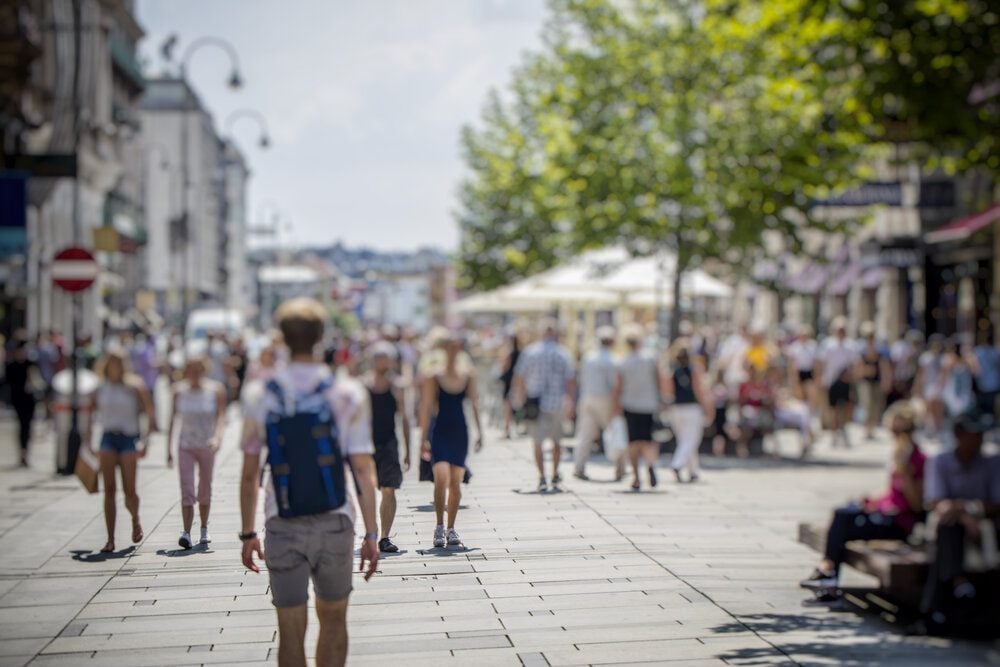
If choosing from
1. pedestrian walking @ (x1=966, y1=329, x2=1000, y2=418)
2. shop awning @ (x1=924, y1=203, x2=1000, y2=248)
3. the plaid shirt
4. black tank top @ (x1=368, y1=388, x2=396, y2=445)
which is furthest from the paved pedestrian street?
shop awning @ (x1=924, y1=203, x2=1000, y2=248)

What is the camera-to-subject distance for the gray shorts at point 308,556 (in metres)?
5.42

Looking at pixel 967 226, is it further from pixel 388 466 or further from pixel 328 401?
pixel 328 401

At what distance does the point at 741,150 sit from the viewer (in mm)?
21922

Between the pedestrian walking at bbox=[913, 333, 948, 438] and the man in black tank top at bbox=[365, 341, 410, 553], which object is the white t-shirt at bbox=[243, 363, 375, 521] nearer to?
the man in black tank top at bbox=[365, 341, 410, 553]

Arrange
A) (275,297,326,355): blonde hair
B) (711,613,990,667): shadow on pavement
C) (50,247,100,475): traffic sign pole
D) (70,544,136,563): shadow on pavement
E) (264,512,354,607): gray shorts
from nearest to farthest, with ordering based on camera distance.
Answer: (275,297,326,355): blonde hair
(264,512,354,607): gray shorts
(70,544,136,563): shadow on pavement
(711,613,990,667): shadow on pavement
(50,247,100,475): traffic sign pole

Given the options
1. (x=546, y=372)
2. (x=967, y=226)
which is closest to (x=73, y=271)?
(x=546, y=372)

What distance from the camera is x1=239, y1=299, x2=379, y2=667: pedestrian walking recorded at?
5.26m

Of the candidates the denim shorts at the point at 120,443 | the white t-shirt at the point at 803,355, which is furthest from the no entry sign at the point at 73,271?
the white t-shirt at the point at 803,355

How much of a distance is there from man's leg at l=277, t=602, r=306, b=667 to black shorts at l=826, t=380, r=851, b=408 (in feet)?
61.3

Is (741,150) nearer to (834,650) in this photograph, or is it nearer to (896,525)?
(896,525)

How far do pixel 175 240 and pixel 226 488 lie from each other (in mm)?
89123

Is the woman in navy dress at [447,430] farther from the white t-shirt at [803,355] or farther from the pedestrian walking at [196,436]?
the white t-shirt at [803,355]

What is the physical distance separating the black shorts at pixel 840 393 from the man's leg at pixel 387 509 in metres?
17.6

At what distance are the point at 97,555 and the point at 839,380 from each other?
1805cm
